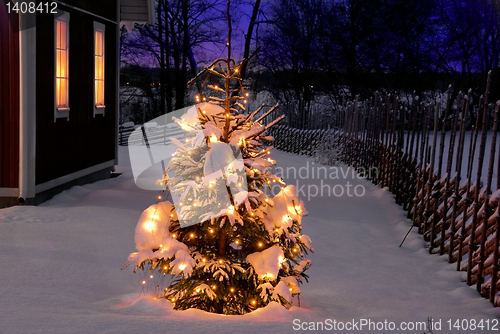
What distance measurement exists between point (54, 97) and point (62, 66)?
72 cm

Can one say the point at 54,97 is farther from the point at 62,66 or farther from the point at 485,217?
the point at 485,217

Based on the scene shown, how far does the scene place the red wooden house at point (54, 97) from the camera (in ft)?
25.5

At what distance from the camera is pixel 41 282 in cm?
475

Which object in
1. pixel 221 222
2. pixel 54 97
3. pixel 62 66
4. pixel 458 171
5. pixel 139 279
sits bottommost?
pixel 139 279

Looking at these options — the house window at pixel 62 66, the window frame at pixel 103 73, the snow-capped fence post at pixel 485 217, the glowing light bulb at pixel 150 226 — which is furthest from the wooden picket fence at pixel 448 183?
the window frame at pixel 103 73

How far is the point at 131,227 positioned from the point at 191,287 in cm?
349

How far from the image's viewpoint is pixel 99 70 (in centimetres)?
1095

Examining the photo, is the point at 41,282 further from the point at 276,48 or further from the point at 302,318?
the point at 276,48

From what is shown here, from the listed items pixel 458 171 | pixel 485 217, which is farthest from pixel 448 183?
pixel 485 217

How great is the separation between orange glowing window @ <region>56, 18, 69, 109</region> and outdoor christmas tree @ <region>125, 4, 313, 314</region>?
5.54 meters

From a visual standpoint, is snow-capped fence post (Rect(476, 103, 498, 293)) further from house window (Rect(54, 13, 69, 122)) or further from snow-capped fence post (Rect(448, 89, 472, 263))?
house window (Rect(54, 13, 69, 122))

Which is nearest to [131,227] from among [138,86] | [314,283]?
[314,283]

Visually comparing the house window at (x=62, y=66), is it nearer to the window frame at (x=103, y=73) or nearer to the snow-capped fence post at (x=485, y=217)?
the window frame at (x=103, y=73)

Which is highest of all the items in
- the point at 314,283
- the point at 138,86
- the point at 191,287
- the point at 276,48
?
the point at 276,48
